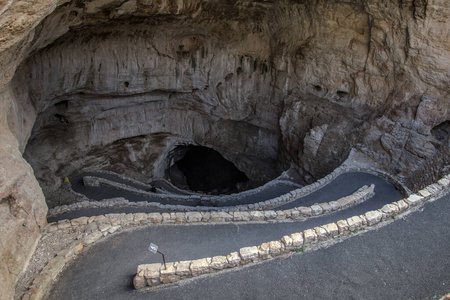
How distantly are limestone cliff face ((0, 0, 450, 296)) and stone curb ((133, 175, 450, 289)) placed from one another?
8.91ft

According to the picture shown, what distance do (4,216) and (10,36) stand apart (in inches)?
136

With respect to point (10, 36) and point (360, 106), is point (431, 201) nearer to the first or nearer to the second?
point (360, 106)

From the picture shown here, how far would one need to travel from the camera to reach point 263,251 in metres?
6.77

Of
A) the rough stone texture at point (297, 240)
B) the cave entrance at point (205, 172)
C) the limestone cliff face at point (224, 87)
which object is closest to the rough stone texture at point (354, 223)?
the rough stone texture at point (297, 240)

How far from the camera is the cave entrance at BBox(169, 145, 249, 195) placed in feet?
69.8

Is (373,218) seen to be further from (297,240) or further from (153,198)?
(153,198)

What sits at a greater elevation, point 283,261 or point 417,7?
point 417,7

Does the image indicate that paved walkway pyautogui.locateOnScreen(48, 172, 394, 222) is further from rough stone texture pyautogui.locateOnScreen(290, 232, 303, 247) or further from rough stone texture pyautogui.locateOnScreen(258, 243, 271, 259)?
rough stone texture pyautogui.locateOnScreen(258, 243, 271, 259)

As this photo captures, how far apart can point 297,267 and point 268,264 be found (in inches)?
24.3

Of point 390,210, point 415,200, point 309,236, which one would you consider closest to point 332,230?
point 309,236

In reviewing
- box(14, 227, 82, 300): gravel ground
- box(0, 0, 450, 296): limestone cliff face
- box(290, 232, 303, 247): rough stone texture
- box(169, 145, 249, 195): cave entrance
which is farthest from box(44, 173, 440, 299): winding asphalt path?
box(169, 145, 249, 195): cave entrance

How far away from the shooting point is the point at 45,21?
7.92 meters

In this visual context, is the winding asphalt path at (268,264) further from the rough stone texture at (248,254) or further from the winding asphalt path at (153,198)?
the winding asphalt path at (153,198)

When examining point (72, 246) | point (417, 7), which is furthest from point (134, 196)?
point (417, 7)
